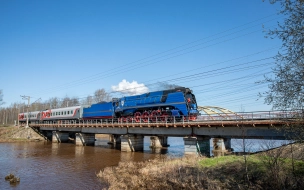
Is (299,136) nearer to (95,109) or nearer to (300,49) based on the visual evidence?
(300,49)

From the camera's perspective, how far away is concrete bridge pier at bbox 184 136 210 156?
26234 mm

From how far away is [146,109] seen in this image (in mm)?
33875

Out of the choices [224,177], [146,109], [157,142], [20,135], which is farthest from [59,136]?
[224,177]

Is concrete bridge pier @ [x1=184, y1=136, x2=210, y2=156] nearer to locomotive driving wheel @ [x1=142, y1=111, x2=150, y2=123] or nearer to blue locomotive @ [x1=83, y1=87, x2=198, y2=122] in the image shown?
blue locomotive @ [x1=83, y1=87, x2=198, y2=122]

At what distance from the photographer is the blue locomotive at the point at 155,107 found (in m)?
29.0

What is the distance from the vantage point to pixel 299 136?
30.3ft

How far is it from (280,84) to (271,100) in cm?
82

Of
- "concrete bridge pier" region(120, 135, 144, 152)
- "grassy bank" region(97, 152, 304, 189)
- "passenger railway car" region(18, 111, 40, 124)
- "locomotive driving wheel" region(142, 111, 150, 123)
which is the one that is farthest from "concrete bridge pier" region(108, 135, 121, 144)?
"grassy bank" region(97, 152, 304, 189)

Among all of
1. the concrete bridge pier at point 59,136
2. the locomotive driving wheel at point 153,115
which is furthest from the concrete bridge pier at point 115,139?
the locomotive driving wheel at point 153,115

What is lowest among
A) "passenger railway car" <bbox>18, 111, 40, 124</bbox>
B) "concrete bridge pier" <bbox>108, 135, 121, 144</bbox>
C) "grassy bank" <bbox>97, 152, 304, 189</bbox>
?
"concrete bridge pier" <bbox>108, 135, 121, 144</bbox>

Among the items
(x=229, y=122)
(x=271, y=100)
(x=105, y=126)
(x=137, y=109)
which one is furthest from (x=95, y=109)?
(x=271, y=100)

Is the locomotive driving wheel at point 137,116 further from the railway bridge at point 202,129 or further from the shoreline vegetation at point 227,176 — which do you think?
the shoreline vegetation at point 227,176

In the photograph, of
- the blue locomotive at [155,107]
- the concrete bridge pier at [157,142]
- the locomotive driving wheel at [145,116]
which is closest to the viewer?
the blue locomotive at [155,107]

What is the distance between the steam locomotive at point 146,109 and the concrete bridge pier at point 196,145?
8.23 ft
